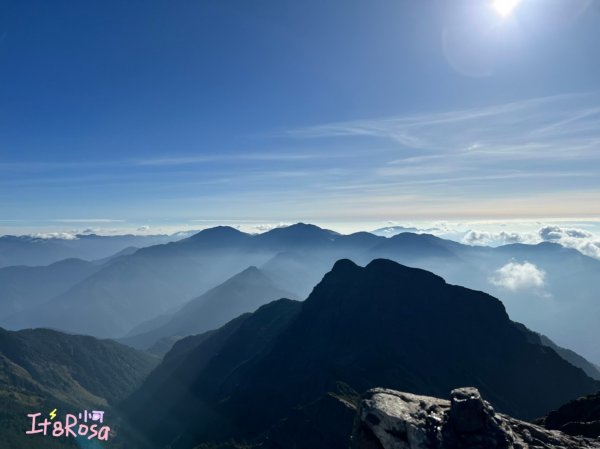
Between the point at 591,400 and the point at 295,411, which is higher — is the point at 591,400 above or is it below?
above

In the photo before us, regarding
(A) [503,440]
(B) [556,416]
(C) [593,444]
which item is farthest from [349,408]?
(A) [503,440]

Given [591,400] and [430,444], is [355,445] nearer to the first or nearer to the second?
[430,444]

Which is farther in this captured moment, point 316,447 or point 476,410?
point 316,447

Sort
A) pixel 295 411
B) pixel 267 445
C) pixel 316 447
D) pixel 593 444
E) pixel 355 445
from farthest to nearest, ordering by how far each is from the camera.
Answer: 1. pixel 295 411
2. pixel 267 445
3. pixel 316 447
4. pixel 593 444
5. pixel 355 445

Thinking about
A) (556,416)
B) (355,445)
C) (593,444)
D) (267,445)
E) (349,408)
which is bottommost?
(267,445)

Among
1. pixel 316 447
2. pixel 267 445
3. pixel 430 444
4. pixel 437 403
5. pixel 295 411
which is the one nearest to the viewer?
pixel 430 444

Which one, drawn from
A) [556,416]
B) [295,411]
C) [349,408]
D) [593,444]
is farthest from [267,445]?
[593,444]
